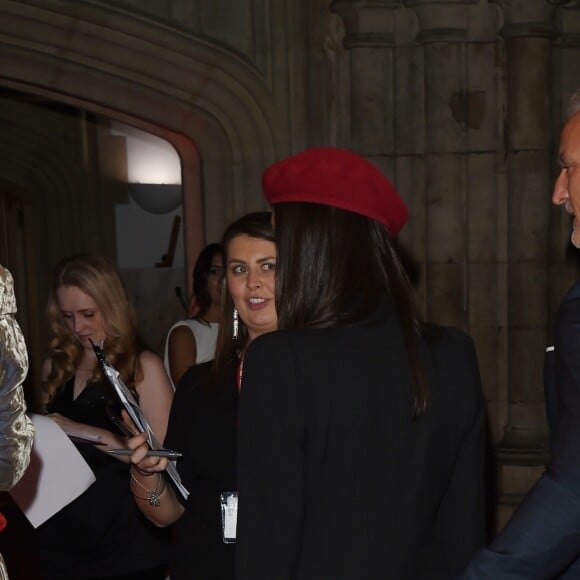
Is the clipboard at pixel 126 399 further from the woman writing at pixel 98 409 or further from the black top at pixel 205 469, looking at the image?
the woman writing at pixel 98 409

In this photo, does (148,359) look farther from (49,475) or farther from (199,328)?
(199,328)

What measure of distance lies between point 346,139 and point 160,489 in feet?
9.48

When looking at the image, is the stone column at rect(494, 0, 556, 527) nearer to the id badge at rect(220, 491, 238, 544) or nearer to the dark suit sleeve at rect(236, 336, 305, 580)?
the id badge at rect(220, 491, 238, 544)

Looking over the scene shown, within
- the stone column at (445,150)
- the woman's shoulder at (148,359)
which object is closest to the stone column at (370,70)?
the stone column at (445,150)

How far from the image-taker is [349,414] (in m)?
1.61

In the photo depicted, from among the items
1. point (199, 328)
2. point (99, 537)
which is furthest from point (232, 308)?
point (199, 328)

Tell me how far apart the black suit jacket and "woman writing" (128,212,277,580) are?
68 centimetres

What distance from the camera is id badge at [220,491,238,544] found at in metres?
1.97

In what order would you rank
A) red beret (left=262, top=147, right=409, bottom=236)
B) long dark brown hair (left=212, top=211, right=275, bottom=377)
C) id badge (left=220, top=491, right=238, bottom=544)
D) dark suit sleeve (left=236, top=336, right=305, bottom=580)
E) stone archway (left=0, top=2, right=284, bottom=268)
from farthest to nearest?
stone archway (left=0, top=2, right=284, bottom=268), long dark brown hair (left=212, top=211, right=275, bottom=377), id badge (left=220, top=491, right=238, bottom=544), red beret (left=262, top=147, right=409, bottom=236), dark suit sleeve (left=236, top=336, right=305, bottom=580)

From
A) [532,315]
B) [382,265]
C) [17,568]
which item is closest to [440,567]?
[382,265]

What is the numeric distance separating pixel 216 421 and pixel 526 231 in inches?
118

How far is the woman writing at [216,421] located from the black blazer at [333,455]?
1.36 ft

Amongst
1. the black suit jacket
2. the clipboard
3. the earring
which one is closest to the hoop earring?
the earring

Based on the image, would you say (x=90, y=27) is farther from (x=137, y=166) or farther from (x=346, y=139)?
(x=137, y=166)
